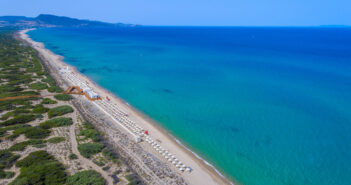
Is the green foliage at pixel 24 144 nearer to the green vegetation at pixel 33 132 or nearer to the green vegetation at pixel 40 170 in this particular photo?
the green vegetation at pixel 33 132

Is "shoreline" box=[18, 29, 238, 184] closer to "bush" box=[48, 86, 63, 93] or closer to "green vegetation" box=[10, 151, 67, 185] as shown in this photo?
"green vegetation" box=[10, 151, 67, 185]

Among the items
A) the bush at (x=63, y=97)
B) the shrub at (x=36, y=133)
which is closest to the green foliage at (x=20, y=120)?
the shrub at (x=36, y=133)

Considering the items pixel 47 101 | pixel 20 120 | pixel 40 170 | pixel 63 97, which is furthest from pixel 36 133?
pixel 63 97

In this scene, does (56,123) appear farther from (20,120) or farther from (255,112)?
(255,112)

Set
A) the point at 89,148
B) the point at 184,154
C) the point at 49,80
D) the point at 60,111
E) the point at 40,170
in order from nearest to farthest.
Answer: the point at 40,170 < the point at 89,148 < the point at 184,154 < the point at 60,111 < the point at 49,80

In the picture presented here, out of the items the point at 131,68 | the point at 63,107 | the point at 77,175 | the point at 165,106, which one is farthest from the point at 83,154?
the point at 131,68

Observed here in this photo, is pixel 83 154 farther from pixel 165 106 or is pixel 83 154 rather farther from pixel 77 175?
pixel 165 106
